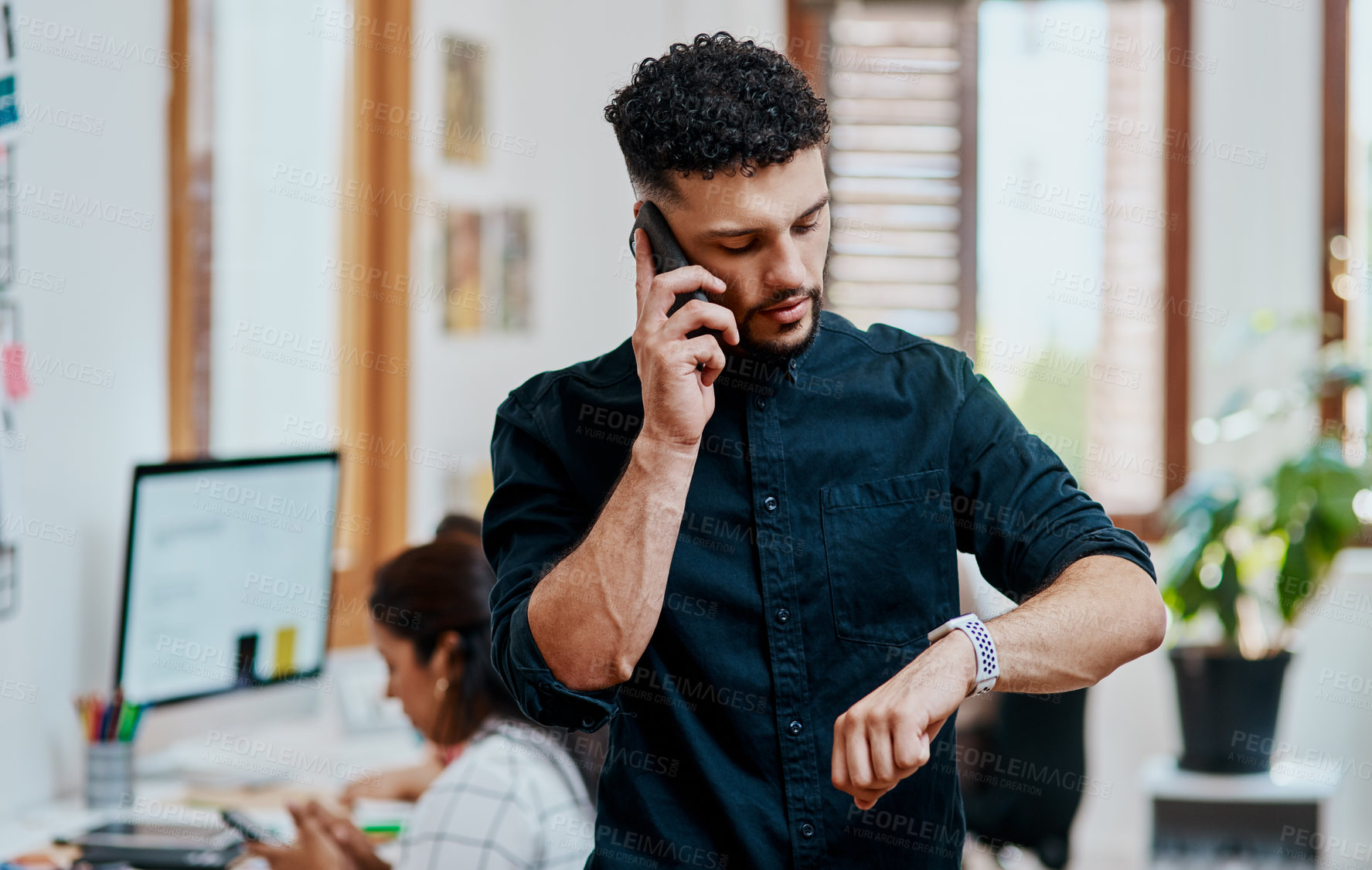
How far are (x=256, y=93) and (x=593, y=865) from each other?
7.53 ft

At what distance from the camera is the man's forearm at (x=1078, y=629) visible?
89cm

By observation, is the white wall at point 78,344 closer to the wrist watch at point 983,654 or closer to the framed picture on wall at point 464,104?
→ the framed picture on wall at point 464,104

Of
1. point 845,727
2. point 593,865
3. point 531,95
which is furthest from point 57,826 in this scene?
point 531,95

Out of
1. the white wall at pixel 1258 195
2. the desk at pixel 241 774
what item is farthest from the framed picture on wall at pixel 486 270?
the white wall at pixel 1258 195

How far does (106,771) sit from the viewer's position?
6.80ft

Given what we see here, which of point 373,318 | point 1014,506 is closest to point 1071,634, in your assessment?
point 1014,506

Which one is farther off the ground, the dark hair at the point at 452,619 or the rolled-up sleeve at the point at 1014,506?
the rolled-up sleeve at the point at 1014,506

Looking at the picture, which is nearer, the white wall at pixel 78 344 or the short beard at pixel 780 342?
the short beard at pixel 780 342

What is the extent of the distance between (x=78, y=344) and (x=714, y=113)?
158 cm

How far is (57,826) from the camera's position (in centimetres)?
196

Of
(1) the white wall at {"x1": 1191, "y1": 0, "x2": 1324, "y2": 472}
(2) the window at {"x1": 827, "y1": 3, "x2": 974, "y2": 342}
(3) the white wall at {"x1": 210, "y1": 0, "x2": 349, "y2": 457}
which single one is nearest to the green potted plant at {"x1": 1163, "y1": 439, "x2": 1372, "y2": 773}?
(1) the white wall at {"x1": 1191, "y1": 0, "x2": 1324, "y2": 472}

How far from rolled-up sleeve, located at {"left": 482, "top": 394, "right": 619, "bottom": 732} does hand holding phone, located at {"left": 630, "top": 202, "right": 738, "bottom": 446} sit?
5.1 inches

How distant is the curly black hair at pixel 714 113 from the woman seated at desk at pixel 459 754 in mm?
889

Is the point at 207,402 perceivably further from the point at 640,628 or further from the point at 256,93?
the point at 640,628
